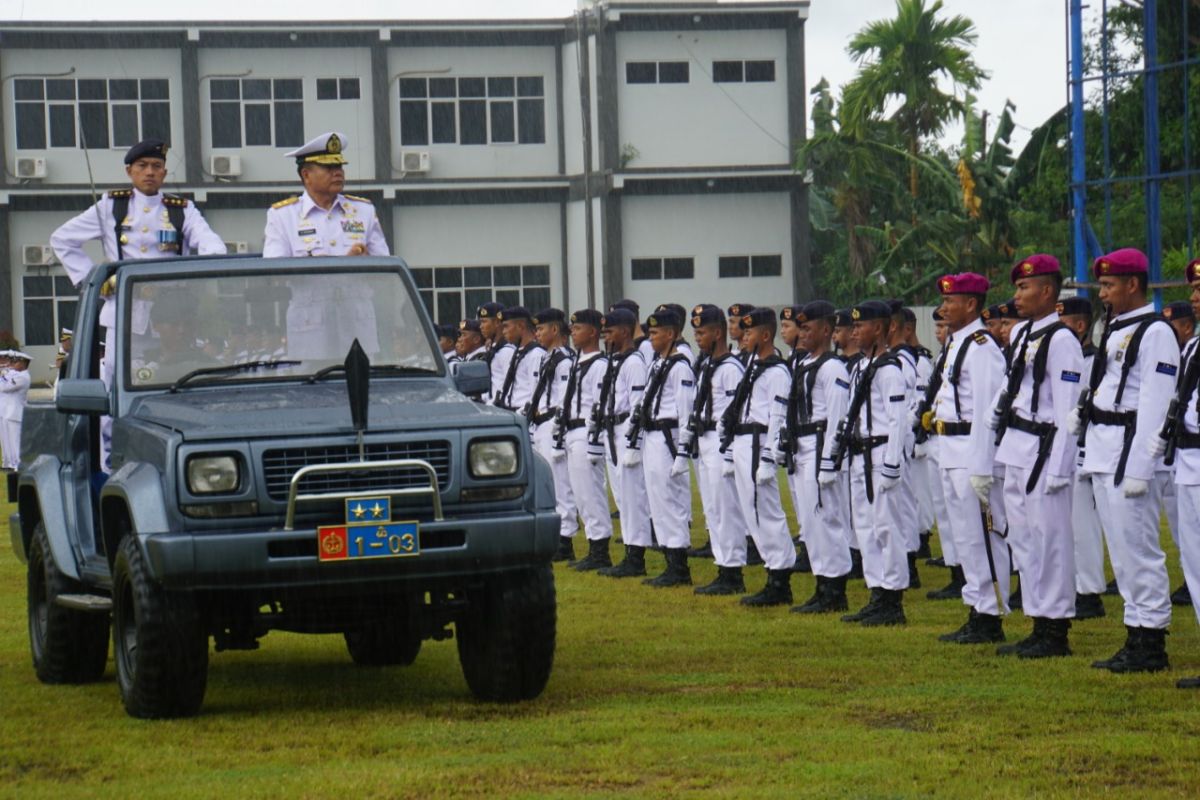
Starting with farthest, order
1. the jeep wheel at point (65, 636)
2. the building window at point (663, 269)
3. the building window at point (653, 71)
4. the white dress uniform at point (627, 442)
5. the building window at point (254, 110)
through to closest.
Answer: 1. the building window at point (663, 269)
2. the building window at point (653, 71)
3. the building window at point (254, 110)
4. the white dress uniform at point (627, 442)
5. the jeep wheel at point (65, 636)

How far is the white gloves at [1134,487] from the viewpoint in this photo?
9914 millimetres

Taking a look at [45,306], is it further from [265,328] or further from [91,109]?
[265,328]

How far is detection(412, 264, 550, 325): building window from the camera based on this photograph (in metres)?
48.2

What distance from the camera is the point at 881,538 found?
12844mm

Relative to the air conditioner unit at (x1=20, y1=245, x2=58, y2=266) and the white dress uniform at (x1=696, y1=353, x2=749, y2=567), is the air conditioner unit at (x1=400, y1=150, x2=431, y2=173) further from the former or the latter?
the white dress uniform at (x1=696, y1=353, x2=749, y2=567)

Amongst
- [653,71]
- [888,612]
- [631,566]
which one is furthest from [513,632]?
[653,71]

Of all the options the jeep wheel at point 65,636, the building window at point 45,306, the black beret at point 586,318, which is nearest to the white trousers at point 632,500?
the black beret at point 586,318

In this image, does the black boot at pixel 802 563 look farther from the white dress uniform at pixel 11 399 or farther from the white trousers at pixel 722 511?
the white dress uniform at pixel 11 399

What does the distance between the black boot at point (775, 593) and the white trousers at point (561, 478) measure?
4.77m

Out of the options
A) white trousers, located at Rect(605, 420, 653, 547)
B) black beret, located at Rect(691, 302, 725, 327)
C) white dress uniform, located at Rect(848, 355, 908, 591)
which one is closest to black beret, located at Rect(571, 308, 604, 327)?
white trousers, located at Rect(605, 420, 653, 547)

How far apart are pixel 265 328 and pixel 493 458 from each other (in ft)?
5.04

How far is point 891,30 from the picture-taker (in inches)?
1583

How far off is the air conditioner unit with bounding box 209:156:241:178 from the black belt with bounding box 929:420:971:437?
37035mm

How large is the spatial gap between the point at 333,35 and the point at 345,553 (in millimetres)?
40091
